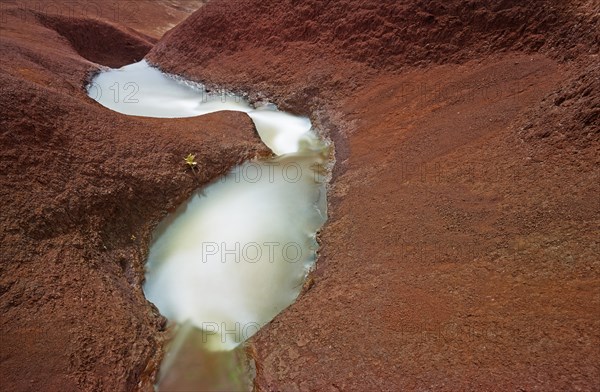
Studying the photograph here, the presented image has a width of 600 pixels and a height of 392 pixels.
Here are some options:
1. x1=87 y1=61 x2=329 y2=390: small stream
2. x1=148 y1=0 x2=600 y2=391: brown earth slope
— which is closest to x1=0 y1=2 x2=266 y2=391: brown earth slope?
x1=87 y1=61 x2=329 y2=390: small stream

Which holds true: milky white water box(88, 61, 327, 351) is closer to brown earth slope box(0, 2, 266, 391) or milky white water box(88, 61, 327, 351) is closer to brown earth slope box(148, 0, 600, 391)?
brown earth slope box(0, 2, 266, 391)

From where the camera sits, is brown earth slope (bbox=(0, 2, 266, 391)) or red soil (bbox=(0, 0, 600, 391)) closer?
red soil (bbox=(0, 0, 600, 391))

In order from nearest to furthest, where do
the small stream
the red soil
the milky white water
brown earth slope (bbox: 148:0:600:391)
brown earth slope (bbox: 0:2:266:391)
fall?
1. brown earth slope (bbox: 148:0:600:391)
2. the red soil
3. brown earth slope (bbox: 0:2:266:391)
4. the small stream
5. the milky white water

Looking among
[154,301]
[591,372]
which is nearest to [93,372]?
[154,301]

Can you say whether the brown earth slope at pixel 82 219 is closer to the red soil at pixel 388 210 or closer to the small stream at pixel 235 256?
the red soil at pixel 388 210

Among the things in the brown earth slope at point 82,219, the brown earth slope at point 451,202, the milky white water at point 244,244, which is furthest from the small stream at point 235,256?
the brown earth slope at point 451,202
